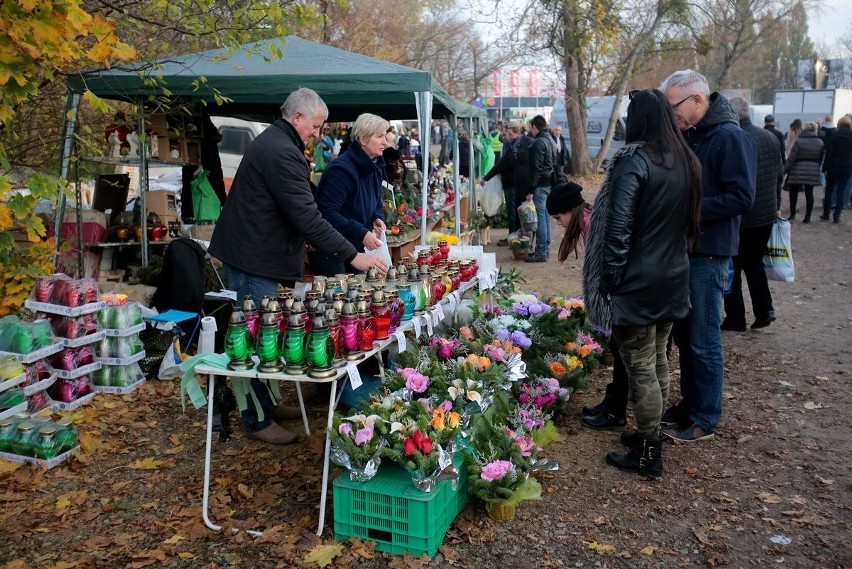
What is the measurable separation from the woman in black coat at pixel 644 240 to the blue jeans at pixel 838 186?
11.1 metres

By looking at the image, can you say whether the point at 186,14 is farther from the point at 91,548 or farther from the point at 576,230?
the point at 91,548

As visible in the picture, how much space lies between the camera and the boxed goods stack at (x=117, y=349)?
17.1ft

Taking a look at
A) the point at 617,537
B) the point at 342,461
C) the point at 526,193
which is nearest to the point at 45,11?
the point at 342,461

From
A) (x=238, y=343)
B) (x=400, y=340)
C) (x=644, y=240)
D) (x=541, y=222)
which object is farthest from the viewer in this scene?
(x=541, y=222)

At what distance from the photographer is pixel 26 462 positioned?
4094 mm

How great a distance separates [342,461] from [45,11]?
215 cm

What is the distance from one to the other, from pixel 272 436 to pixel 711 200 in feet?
9.14

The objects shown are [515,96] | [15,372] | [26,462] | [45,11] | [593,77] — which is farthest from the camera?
[515,96]

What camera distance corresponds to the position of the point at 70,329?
5.00 meters

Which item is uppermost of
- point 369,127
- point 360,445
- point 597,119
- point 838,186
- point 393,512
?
point 597,119

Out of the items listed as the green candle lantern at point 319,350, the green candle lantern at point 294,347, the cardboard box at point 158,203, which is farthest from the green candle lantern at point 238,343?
the cardboard box at point 158,203

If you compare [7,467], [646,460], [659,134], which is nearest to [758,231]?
[646,460]

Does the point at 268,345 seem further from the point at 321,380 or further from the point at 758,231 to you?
the point at 758,231

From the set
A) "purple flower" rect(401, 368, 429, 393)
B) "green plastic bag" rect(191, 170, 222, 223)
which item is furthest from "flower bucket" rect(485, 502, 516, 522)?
"green plastic bag" rect(191, 170, 222, 223)
